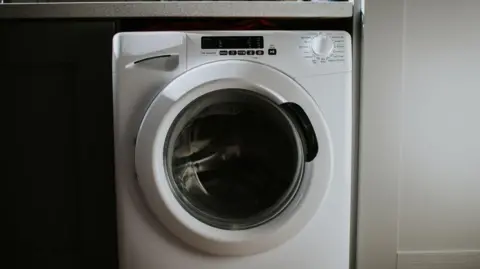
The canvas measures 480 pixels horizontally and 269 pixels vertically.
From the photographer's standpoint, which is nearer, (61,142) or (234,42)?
(234,42)

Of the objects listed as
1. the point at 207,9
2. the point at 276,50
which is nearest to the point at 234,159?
the point at 276,50

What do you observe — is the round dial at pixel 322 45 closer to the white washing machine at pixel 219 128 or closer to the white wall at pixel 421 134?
the white washing machine at pixel 219 128

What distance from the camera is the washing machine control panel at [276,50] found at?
4.42 ft

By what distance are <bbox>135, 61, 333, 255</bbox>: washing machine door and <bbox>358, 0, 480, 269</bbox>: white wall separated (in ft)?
0.76

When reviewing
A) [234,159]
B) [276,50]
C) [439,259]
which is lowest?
[439,259]

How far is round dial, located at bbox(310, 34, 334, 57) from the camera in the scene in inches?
53.8

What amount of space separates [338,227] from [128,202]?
50 centimetres

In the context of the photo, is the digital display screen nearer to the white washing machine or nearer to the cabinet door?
the white washing machine

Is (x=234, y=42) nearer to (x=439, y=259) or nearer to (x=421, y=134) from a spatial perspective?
(x=421, y=134)

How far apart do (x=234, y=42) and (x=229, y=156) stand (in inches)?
11.0

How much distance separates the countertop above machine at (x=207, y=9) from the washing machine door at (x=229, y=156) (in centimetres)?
20

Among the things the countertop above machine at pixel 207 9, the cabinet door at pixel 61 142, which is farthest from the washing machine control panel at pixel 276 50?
the cabinet door at pixel 61 142

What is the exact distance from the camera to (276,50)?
1.36 metres

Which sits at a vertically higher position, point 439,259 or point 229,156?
point 229,156
